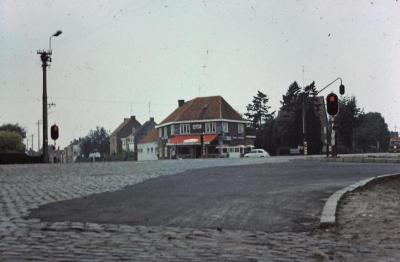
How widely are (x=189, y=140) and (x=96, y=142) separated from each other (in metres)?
88.0

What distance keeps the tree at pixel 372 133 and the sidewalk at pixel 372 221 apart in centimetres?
10093

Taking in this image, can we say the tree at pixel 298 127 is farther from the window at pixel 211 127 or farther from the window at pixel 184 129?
the window at pixel 184 129

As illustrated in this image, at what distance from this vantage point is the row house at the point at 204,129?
88312mm

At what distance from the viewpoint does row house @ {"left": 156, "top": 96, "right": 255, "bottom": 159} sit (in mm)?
88312

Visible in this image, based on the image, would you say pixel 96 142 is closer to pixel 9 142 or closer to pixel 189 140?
pixel 189 140

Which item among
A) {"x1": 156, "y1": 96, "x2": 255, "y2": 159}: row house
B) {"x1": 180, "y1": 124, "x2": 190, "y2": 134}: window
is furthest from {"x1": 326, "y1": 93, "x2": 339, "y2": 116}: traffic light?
{"x1": 180, "y1": 124, "x2": 190, "y2": 134}: window

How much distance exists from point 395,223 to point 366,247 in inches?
60.3

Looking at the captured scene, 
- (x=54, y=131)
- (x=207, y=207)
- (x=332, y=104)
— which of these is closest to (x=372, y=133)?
(x=54, y=131)

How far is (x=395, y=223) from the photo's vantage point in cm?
731

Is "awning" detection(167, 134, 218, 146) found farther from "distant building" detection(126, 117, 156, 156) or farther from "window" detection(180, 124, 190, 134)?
"distant building" detection(126, 117, 156, 156)

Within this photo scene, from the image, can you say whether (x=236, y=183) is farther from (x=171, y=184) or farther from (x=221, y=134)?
(x=221, y=134)

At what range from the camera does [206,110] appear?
92.6 meters

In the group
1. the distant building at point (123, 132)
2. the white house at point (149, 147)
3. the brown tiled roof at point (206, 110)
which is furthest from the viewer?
the distant building at point (123, 132)

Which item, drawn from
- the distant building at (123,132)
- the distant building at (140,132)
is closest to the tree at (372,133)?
the distant building at (140,132)
